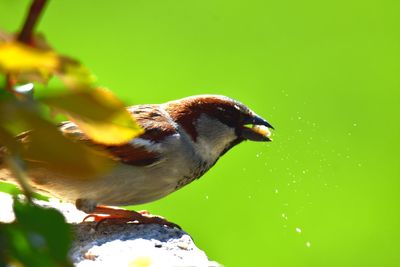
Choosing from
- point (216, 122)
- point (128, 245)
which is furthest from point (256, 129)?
point (128, 245)

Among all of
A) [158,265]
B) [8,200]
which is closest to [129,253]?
[158,265]

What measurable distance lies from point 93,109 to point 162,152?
141 cm

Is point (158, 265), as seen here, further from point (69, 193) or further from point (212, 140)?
point (212, 140)

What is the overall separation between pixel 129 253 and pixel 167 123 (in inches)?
19.3

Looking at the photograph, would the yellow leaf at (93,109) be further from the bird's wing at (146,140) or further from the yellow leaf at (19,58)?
the bird's wing at (146,140)

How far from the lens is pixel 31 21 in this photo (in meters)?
0.29

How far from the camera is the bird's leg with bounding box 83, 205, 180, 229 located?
157cm

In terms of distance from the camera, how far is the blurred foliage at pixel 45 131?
26 cm

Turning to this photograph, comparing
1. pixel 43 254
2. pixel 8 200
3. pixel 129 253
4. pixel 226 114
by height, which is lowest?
pixel 8 200

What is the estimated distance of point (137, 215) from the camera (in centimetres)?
158

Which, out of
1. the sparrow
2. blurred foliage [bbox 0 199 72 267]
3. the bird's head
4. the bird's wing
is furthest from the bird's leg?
blurred foliage [bbox 0 199 72 267]

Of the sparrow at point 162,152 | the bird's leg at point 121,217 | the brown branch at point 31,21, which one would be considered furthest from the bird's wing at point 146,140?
the brown branch at point 31,21

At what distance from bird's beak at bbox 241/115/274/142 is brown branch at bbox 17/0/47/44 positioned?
151cm

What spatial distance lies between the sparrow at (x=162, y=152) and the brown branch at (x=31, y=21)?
1.17 m
